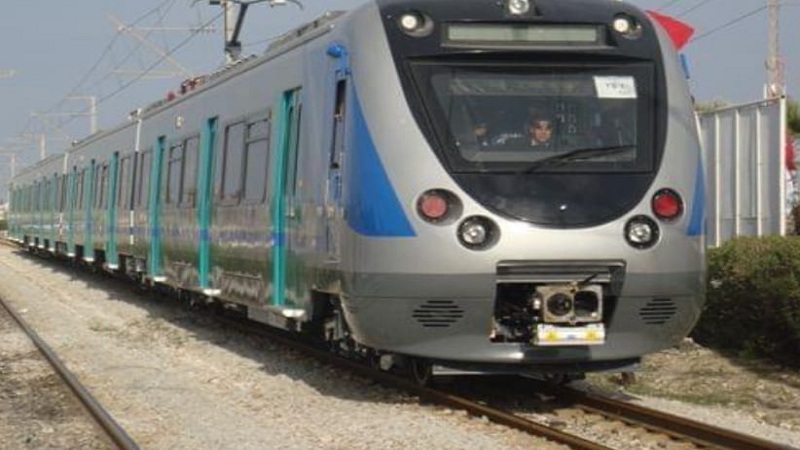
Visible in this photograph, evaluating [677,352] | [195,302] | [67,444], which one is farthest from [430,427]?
[195,302]

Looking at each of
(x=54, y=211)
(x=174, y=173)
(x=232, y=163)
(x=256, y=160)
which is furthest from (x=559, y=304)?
(x=54, y=211)

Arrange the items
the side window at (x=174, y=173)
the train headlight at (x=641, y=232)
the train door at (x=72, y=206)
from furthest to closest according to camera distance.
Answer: the train door at (x=72, y=206)
the side window at (x=174, y=173)
the train headlight at (x=641, y=232)

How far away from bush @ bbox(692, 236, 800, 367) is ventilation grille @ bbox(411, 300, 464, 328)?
13.6 feet

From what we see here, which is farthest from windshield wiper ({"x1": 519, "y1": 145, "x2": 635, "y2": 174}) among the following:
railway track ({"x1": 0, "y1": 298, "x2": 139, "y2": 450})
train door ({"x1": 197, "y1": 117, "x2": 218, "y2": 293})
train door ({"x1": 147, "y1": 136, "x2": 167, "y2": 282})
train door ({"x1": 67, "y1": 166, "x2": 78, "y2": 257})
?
train door ({"x1": 67, "y1": 166, "x2": 78, "y2": 257})

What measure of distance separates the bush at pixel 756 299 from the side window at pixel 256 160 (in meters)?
4.66

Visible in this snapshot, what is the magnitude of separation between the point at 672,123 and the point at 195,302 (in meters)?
10.0

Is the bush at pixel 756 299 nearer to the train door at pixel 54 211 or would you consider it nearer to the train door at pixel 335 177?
the train door at pixel 335 177

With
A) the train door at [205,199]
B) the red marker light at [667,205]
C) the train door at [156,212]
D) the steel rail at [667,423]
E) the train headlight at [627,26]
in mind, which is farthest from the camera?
the train door at [156,212]

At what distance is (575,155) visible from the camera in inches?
333

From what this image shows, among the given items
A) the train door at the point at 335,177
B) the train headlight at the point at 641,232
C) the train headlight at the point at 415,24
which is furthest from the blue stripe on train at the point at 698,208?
the train door at the point at 335,177

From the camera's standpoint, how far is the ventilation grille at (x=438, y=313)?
8.23 meters

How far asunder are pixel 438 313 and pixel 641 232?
152cm

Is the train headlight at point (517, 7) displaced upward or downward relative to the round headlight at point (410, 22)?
upward

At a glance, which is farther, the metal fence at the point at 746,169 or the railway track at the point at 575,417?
the metal fence at the point at 746,169
